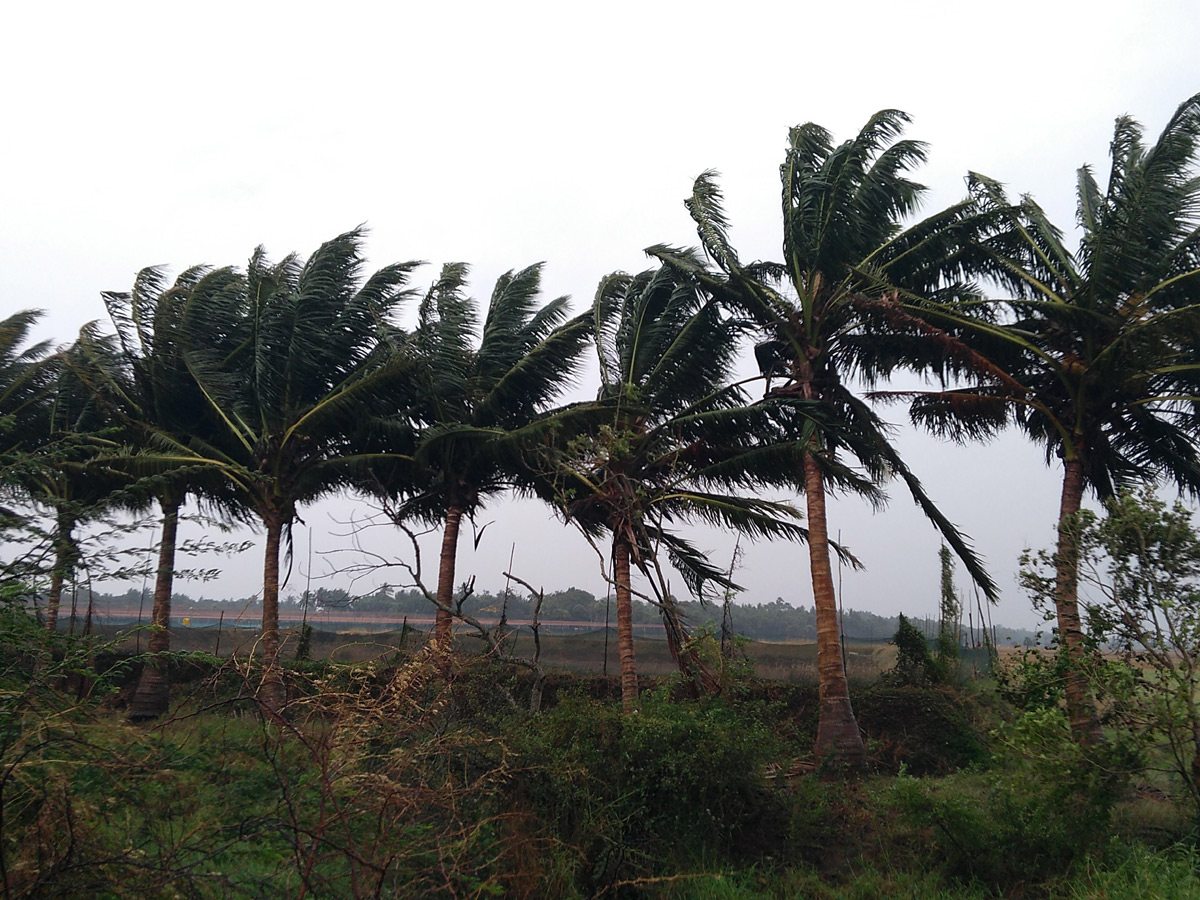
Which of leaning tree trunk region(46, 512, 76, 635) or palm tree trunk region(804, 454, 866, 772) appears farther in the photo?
palm tree trunk region(804, 454, 866, 772)

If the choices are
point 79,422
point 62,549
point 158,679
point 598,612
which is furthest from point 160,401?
point 598,612

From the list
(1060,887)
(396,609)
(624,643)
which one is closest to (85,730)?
(1060,887)

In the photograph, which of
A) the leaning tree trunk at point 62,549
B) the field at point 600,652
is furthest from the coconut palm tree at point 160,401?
the leaning tree trunk at point 62,549

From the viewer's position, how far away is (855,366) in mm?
14172

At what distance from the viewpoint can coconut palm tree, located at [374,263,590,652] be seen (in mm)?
15375

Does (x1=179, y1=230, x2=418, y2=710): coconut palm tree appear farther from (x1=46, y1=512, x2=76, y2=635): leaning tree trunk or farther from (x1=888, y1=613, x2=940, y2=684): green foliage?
(x1=888, y1=613, x2=940, y2=684): green foliage

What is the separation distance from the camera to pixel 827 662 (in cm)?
1221

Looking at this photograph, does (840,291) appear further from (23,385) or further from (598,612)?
(598,612)

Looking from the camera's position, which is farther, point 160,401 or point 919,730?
point 160,401

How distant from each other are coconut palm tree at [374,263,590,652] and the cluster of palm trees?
59 millimetres

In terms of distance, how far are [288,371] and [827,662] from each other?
10702mm

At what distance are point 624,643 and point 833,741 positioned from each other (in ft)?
11.7

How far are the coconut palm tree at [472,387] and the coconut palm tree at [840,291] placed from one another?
131 inches

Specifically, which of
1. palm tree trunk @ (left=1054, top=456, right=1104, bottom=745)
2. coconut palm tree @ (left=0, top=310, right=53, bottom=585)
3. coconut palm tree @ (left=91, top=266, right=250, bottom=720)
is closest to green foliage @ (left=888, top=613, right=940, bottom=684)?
palm tree trunk @ (left=1054, top=456, right=1104, bottom=745)
